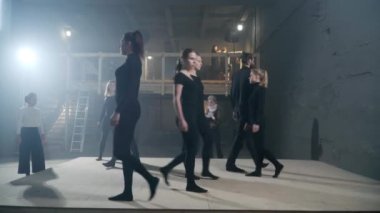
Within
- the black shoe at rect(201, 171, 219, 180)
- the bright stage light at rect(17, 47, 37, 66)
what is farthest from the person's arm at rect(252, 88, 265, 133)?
the bright stage light at rect(17, 47, 37, 66)

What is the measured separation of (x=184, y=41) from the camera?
74.2 ft

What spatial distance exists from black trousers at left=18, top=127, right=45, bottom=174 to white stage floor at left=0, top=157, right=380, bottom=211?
1066mm

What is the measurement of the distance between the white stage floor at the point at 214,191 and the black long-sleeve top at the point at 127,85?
0.93 m

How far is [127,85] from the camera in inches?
136

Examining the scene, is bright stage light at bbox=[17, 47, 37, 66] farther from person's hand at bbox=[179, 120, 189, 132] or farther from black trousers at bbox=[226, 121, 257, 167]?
person's hand at bbox=[179, 120, 189, 132]

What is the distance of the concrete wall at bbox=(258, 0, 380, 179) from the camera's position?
5340 mm

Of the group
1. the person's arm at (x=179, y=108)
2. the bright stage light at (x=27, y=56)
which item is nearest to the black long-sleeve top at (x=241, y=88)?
the person's arm at (x=179, y=108)

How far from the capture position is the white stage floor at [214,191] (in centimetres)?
344

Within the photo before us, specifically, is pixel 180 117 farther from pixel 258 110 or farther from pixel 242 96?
pixel 242 96

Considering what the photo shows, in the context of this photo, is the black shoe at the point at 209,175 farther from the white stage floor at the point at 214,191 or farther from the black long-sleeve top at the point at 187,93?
the black long-sleeve top at the point at 187,93

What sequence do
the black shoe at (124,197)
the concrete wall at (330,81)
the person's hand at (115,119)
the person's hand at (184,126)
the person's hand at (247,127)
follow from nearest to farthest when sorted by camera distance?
the person's hand at (115,119)
the black shoe at (124,197)
the person's hand at (184,126)
the person's hand at (247,127)
the concrete wall at (330,81)

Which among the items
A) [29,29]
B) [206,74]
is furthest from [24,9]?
[206,74]

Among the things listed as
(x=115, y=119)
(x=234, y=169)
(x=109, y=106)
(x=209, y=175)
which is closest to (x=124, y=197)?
(x=115, y=119)

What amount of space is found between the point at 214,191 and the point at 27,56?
10.7 m
